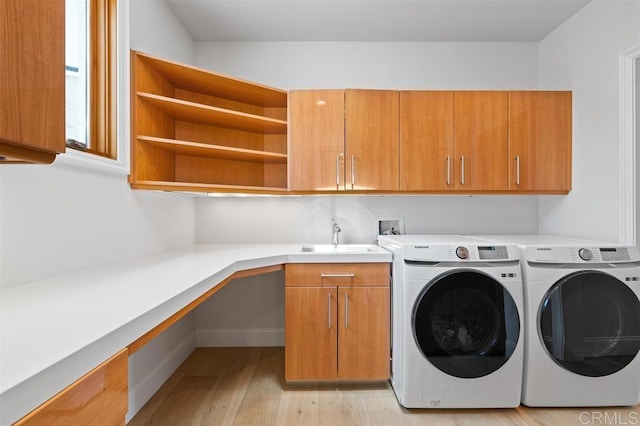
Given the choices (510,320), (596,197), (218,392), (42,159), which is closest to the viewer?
(42,159)

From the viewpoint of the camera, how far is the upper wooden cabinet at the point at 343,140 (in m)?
2.31

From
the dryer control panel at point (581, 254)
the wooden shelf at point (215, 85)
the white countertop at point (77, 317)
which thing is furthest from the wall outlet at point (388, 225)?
the white countertop at point (77, 317)

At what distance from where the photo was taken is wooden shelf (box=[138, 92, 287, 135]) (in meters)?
1.89

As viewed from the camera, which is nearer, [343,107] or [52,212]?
[52,212]

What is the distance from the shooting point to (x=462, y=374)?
5.77 feet

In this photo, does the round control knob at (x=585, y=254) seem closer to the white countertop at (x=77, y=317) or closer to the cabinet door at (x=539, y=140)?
the cabinet door at (x=539, y=140)

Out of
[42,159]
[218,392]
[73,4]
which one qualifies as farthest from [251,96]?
[218,392]

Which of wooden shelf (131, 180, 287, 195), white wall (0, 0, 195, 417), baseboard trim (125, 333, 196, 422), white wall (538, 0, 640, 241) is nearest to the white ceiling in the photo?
white wall (538, 0, 640, 241)

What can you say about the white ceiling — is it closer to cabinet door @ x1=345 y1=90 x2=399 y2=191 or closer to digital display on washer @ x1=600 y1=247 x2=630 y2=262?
cabinet door @ x1=345 y1=90 x2=399 y2=191

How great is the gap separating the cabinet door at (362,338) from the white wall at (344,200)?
0.79m

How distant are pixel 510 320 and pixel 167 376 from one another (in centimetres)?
223

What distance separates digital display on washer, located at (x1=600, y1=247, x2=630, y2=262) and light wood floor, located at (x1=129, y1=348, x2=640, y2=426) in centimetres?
87

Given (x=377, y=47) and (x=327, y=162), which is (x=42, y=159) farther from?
(x=377, y=47)

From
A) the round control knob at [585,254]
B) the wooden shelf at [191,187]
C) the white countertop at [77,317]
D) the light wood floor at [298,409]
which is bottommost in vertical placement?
the light wood floor at [298,409]
